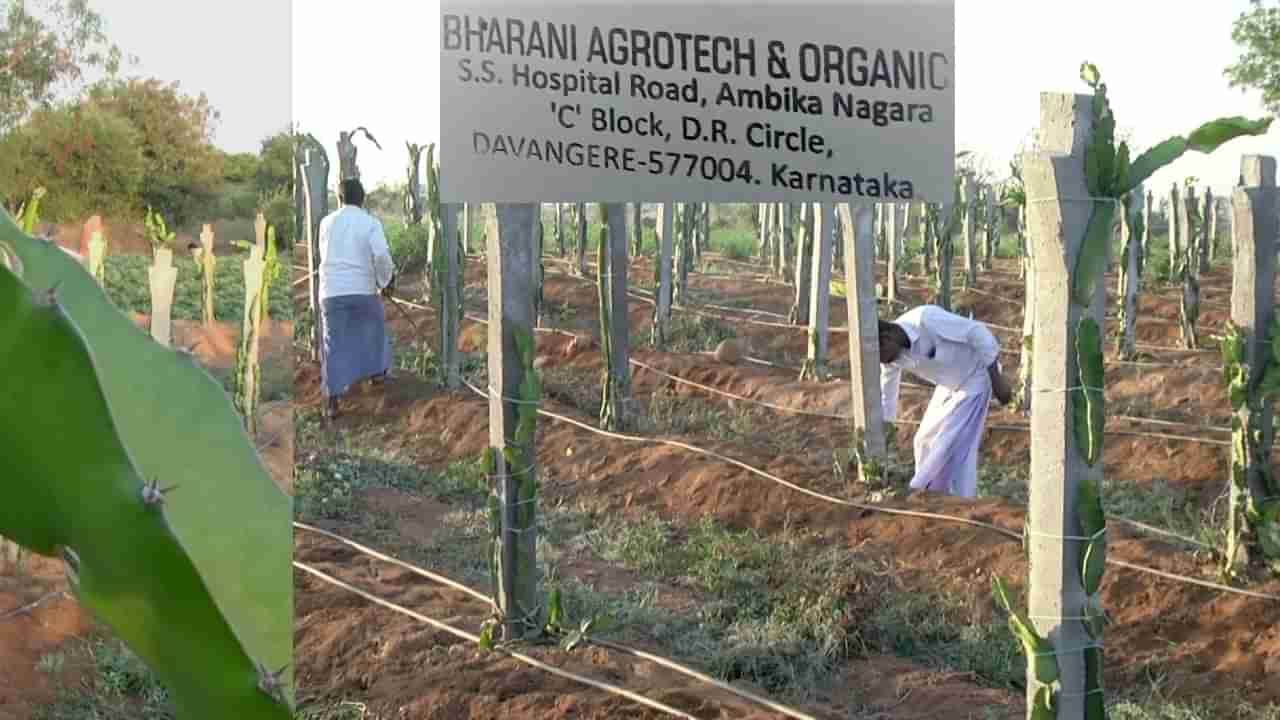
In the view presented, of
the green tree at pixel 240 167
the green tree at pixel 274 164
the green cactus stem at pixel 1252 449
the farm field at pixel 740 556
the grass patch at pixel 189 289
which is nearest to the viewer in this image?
the farm field at pixel 740 556

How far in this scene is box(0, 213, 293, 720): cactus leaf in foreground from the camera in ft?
2.91

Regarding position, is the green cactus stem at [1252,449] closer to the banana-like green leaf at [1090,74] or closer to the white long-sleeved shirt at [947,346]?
the white long-sleeved shirt at [947,346]

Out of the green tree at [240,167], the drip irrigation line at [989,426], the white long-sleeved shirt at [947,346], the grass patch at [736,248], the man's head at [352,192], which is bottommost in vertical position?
the drip irrigation line at [989,426]

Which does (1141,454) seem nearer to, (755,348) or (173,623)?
(755,348)

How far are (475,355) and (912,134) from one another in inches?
265

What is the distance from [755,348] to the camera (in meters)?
10.3

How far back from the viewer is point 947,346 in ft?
18.7

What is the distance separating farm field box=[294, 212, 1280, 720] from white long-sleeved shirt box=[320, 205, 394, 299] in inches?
32.6

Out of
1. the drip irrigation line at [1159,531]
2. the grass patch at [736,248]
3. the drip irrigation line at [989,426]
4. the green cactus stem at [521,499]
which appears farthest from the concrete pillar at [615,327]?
the grass patch at [736,248]

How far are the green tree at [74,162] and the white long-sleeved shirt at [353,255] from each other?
45.7 inches

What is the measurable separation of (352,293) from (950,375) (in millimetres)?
3860

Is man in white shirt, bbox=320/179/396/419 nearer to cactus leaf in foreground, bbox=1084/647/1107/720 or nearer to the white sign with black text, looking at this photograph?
the white sign with black text

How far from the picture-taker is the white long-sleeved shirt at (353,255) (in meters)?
7.70

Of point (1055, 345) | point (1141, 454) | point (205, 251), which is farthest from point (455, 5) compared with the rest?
point (1141, 454)
